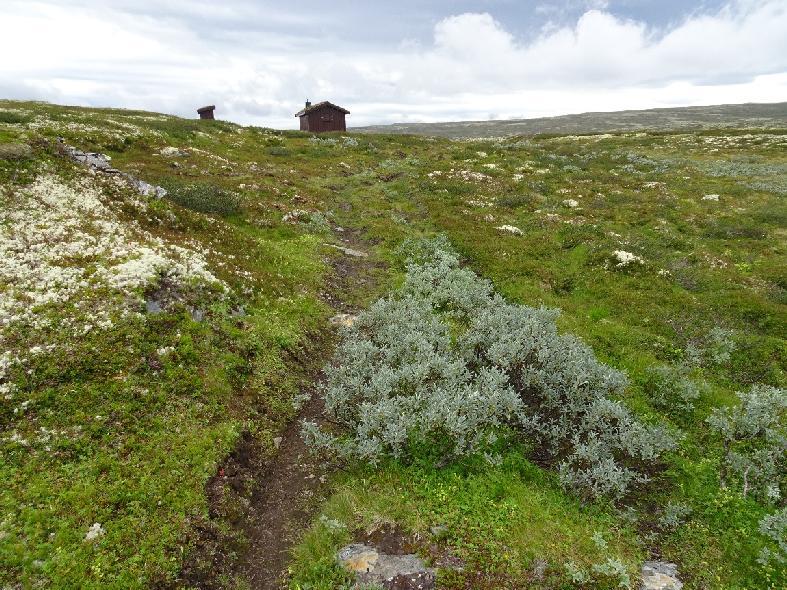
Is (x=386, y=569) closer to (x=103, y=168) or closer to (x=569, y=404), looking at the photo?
(x=569, y=404)

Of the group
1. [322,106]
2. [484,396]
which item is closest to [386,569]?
[484,396]

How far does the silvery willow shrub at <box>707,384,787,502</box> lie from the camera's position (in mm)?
9883

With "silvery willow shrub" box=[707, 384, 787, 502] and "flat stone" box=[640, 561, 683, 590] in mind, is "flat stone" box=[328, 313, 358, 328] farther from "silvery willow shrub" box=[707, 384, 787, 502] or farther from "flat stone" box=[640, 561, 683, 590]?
"silvery willow shrub" box=[707, 384, 787, 502]

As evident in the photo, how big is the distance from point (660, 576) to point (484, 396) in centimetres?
474

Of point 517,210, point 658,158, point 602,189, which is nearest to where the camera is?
point 517,210

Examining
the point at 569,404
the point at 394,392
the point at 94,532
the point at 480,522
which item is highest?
the point at 394,392

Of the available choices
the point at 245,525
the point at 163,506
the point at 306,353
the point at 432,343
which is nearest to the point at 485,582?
the point at 245,525

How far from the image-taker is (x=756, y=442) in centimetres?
1107

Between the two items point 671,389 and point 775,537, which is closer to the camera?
point 775,537

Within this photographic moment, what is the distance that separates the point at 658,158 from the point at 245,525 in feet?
220

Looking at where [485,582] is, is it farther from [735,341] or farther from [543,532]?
[735,341]

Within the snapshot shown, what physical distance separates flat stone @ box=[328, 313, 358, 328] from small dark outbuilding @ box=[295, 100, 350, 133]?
217ft

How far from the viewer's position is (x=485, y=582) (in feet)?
25.7

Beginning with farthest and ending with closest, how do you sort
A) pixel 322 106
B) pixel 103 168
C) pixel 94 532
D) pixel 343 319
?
pixel 322 106 < pixel 103 168 < pixel 343 319 < pixel 94 532
